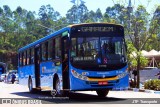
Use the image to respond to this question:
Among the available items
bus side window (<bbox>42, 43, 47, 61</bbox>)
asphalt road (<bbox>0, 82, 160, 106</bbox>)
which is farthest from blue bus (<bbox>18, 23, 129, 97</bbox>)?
bus side window (<bbox>42, 43, 47, 61</bbox>)

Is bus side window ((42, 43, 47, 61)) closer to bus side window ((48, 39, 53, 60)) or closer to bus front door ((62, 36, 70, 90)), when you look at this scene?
bus side window ((48, 39, 53, 60))

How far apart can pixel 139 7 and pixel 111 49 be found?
13.3 meters

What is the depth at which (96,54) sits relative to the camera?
1712cm

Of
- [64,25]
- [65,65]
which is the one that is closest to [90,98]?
[65,65]

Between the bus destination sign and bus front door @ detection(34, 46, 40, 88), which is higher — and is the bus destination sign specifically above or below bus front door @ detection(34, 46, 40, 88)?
above

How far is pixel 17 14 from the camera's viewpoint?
115 m

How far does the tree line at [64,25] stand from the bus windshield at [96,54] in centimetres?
1127

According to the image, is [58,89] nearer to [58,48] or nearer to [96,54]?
[58,48]

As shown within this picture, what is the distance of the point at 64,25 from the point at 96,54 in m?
84.3

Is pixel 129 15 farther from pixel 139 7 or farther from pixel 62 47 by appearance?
pixel 62 47

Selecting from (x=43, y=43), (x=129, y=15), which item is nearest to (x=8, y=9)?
(x=129, y=15)

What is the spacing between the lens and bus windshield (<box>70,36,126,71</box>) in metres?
17.0

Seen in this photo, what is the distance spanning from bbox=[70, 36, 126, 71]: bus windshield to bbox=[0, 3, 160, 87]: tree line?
1127 cm

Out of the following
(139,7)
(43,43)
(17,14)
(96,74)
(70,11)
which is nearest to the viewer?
(96,74)
